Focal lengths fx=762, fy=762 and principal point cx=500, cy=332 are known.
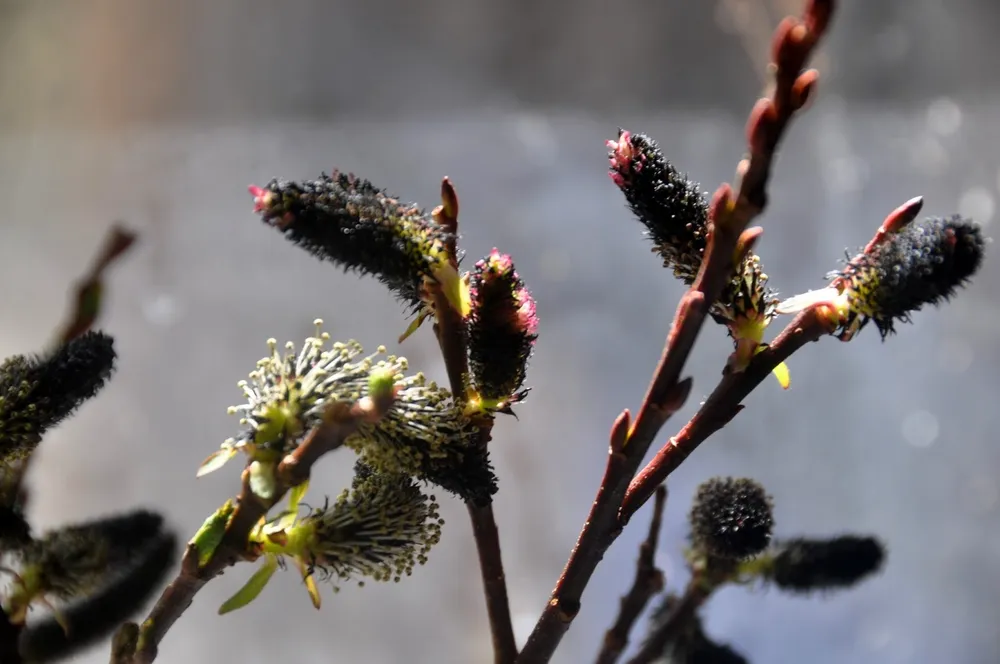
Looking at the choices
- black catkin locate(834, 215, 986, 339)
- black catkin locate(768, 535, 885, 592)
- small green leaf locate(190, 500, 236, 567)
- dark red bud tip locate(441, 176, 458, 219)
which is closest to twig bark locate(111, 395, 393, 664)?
small green leaf locate(190, 500, 236, 567)

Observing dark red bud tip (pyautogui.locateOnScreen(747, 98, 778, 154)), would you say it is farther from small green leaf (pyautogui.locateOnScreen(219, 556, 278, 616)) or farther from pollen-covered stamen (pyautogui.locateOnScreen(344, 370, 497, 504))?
small green leaf (pyautogui.locateOnScreen(219, 556, 278, 616))

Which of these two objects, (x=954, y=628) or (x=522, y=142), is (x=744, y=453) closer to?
(x=954, y=628)

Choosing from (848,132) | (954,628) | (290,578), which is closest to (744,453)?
(954,628)

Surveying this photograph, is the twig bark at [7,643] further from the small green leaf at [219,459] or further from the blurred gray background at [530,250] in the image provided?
A: the blurred gray background at [530,250]

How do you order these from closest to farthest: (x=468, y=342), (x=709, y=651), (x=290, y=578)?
(x=468, y=342) → (x=709, y=651) → (x=290, y=578)

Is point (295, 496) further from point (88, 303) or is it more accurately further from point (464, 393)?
point (88, 303)

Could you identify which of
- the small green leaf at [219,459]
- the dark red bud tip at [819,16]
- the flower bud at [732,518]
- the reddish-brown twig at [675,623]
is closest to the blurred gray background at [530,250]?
the reddish-brown twig at [675,623]
